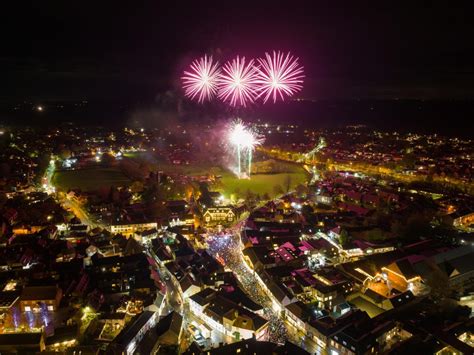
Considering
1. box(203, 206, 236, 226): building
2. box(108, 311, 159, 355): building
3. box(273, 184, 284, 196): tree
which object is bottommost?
box(108, 311, 159, 355): building

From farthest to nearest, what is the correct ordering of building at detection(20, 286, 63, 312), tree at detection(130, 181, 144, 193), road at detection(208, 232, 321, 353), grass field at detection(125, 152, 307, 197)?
grass field at detection(125, 152, 307, 197) → tree at detection(130, 181, 144, 193) → building at detection(20, 286, 63, 312) → road at detection(208, 232, 321, 353)

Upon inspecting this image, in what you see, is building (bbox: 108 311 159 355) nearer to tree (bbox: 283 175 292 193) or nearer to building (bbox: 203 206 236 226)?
building (bbox: 203 206 236 226)

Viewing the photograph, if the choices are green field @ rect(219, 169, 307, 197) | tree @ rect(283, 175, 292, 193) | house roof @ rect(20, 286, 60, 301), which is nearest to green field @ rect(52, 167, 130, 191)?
green field @ rect(219, 169, 307, 197)

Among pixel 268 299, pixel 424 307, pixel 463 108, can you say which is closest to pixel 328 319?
pixel 268 299

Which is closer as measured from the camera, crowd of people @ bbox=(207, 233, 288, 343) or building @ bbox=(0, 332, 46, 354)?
building @ bbox=(0, 332, 46, 354)

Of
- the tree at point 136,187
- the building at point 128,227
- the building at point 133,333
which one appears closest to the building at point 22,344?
the building at point 133,333

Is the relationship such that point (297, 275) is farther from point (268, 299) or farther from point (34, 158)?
point (34, 158)

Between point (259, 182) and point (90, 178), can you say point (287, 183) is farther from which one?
point (90, 178)

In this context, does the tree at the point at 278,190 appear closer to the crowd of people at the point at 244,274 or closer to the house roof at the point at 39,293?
the crowd of people at the point at 244,274
